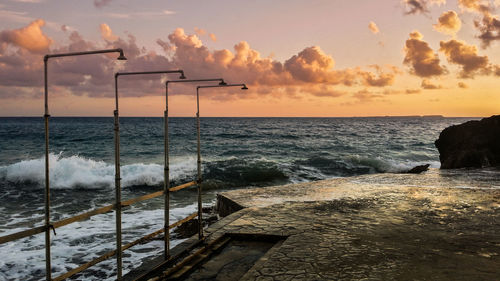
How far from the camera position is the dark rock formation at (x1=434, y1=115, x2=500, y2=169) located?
18984mm

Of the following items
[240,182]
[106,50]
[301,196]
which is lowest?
[240,182]

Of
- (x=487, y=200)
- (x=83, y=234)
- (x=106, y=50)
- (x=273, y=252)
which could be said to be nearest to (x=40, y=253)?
(x=83, y=234)

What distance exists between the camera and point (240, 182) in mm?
23047

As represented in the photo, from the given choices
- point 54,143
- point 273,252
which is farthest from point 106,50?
point 54,143

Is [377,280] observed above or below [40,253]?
above

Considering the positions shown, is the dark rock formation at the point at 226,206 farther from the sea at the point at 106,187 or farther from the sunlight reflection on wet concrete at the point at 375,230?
the sea at the point at 106,187

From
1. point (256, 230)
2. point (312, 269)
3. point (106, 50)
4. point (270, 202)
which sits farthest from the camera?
point (270, 202)

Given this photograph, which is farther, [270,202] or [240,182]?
[240,182]

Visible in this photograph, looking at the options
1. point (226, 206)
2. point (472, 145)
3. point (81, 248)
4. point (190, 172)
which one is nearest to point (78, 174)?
point (190, 172)

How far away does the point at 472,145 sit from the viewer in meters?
20.0

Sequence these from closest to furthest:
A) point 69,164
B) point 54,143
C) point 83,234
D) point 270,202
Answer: point 270,202 → point 83,234 → point 69,164 → point 54,143

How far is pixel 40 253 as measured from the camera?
30.2 ft

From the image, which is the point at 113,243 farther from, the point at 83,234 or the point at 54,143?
the point at 54,143

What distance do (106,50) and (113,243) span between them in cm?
716
